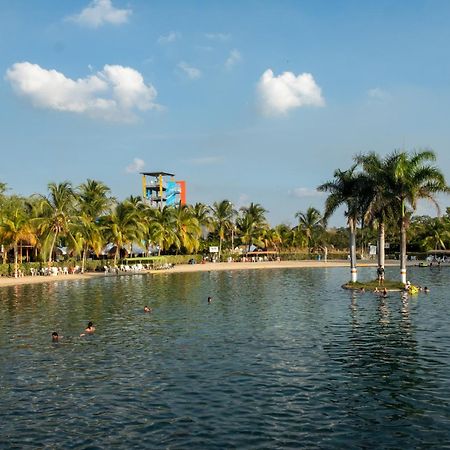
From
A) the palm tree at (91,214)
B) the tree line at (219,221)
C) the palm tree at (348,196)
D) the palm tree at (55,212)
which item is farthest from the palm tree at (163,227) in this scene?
the palm tree at (348,196)

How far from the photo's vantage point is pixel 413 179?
46.9 m

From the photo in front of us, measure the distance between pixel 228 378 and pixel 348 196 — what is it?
36014 mm

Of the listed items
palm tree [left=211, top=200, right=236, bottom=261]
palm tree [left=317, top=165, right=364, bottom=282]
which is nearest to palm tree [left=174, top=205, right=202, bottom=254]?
palm tree [left=211, top=200, right=236, bottom=261]

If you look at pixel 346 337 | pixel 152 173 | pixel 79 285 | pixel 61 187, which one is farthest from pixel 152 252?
pixel 346 337

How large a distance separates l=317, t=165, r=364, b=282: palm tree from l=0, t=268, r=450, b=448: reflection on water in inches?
589

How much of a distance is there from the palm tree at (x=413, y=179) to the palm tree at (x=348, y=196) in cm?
418

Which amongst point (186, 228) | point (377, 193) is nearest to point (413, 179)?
point (377, 193)

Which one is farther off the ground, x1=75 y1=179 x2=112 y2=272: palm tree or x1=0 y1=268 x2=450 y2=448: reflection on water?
x1=75 y1=179 x2=112 y2=272: palm tree

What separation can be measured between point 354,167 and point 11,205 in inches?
2228

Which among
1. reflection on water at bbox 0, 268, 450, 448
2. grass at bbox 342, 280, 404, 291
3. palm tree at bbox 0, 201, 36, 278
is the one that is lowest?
reflection on water at bbox 0, 268, 450, 448

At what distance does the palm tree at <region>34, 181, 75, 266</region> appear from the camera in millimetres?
73750

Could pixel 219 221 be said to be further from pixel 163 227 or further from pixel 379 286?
pixel 379 286

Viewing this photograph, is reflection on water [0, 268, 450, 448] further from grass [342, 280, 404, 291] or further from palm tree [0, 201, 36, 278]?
palm tree [0, 201, 36, 278]

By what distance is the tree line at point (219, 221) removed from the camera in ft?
159
